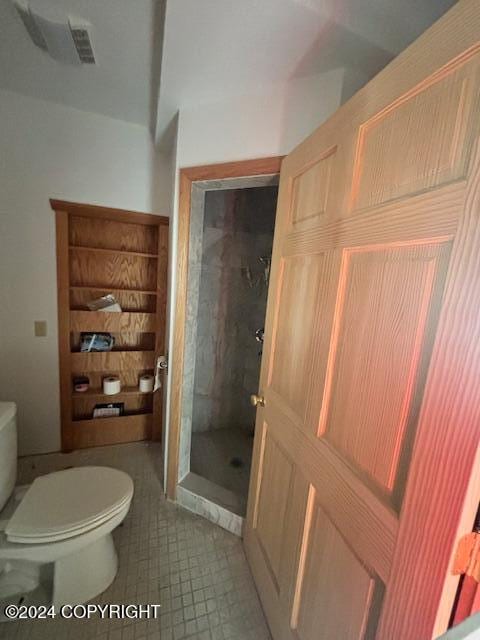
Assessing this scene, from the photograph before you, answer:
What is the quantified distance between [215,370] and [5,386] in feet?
4.78

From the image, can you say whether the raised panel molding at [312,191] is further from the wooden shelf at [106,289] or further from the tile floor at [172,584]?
the tile floor at [172,584]

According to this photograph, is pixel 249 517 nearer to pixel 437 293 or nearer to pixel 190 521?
pixel 190 521

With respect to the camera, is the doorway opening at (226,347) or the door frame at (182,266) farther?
the doorway opening at (226,347)

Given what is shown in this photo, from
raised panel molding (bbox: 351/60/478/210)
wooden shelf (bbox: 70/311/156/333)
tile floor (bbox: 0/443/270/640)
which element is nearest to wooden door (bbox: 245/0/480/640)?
raised panel molding (bbox: 351/60/478/210)

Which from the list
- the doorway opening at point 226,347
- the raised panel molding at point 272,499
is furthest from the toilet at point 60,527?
the raised panel molding at point 272,499

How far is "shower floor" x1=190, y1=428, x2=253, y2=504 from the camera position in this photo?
1.73 m

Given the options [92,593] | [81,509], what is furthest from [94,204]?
[92,593]

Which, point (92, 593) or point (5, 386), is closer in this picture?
point (92, 593)

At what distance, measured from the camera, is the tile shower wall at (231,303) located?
6.72ft

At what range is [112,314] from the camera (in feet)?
6.42

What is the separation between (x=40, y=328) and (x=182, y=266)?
3.74ft

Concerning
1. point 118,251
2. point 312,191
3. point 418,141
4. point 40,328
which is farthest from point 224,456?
point 418,141

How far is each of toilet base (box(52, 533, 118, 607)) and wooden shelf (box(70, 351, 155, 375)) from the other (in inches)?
44.1

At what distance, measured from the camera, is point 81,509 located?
1.10 meters
